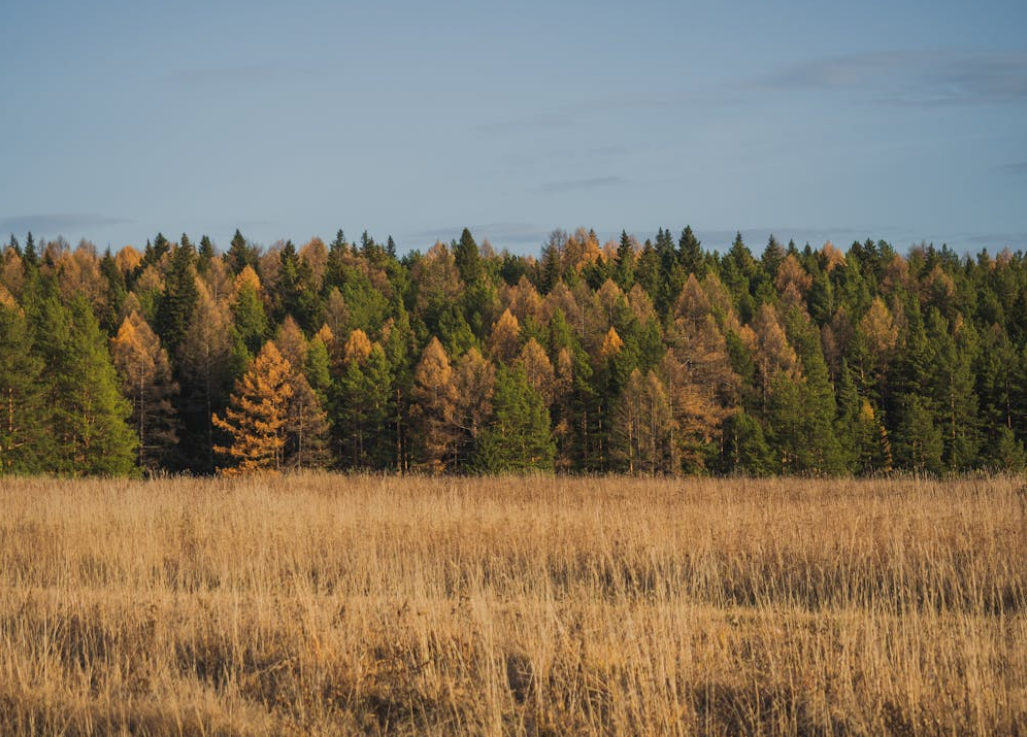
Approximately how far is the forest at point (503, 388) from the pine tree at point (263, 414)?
0.18 m

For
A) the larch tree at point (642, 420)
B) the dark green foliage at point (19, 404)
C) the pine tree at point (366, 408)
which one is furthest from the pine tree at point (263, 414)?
the larch tree at point (642, 420)

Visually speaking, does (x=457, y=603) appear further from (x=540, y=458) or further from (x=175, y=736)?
(x=540, y=458)

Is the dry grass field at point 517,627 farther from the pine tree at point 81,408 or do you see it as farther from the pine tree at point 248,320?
the pine tree at point 248,320

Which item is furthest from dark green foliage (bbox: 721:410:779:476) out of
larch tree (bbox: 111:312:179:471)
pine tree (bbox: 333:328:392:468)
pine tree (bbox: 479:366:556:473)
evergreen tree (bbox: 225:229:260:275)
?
evergreen tree (bbox: 225:229:260:275)

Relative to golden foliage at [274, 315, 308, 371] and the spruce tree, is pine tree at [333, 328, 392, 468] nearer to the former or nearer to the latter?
golden foliage at [274, 315, 308, 371]

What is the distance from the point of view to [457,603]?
743 cm

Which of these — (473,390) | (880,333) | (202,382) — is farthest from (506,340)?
(880,333)

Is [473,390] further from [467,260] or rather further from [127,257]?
[127,257]

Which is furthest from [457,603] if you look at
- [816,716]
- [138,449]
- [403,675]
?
[138,449]

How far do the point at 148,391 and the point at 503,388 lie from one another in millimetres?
24824

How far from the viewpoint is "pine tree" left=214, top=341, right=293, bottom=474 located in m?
54.4

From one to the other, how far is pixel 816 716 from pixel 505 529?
682 centimetres

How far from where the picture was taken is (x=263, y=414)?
55.4 m

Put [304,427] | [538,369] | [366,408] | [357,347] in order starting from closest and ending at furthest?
[304,427] < [366,408] < [538,369] < [357,347]
